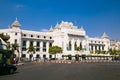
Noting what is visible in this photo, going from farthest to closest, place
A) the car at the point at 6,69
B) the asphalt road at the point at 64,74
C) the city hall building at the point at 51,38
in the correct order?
1. the city hall building at the point at 51,38
2. the car at the point at 6,69
3. the asphalt road at the point at 64,74

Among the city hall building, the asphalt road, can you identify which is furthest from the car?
the city hall building

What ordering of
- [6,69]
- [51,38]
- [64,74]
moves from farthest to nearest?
[51,38], [6,69], [64,74]

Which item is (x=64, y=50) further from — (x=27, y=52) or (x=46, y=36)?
(x=27, y=52)

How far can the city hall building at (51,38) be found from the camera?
315ft

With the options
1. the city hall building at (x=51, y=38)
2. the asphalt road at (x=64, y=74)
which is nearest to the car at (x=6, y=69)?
the asphalt road at (x=64, y=74)

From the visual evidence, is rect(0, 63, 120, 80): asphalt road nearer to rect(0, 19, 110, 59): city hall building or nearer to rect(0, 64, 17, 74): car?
rect(0, 64, 17, 74): car

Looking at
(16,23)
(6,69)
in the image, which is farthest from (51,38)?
(6,69)

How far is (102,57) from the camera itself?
399 ft

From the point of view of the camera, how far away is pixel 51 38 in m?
116

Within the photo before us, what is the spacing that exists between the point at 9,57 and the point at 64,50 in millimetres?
88541

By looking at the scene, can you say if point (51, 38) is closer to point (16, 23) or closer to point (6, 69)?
point (16, 23)

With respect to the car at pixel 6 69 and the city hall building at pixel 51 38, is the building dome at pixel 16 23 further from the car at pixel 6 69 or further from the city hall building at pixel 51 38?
the car at pixel 6 69

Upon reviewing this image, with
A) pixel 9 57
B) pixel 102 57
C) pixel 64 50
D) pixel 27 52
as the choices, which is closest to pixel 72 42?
pixel 64 50

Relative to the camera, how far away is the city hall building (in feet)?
315
